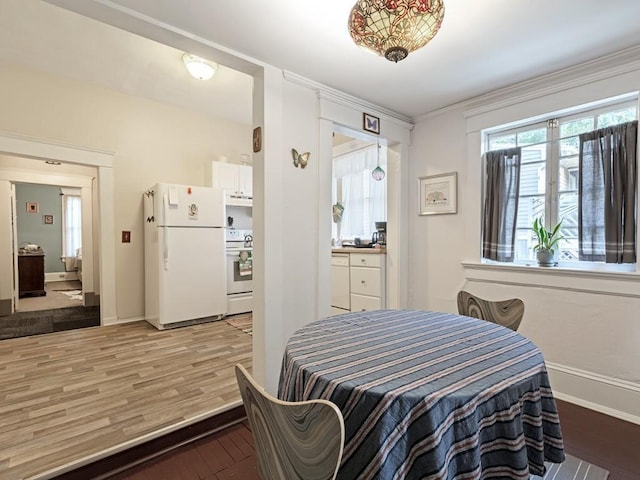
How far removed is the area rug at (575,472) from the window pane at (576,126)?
2.03m

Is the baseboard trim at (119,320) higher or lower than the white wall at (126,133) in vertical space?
lower

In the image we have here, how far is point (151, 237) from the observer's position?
3777mm

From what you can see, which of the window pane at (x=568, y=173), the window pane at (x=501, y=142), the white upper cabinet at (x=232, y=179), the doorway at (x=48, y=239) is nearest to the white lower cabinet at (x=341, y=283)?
the white upper cabinet at (x=232, y=179)

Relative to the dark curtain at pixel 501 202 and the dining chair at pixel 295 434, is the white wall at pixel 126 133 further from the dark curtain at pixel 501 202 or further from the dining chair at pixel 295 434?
the dining chair at pixel 295 434

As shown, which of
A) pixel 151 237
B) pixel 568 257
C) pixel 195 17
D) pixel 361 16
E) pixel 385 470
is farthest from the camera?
pixel 151 237

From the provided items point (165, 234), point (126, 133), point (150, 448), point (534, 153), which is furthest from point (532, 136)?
point (126, 133)

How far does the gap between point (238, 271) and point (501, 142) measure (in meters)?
3.26

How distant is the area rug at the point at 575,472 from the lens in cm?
148

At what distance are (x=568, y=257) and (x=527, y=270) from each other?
0.28 metres

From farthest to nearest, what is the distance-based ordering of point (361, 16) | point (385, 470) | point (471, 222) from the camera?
point (471, 222) → point (361, 16) → point (385, 470)

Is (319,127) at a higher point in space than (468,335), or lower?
higher

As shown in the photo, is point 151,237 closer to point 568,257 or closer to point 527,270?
point 527,270

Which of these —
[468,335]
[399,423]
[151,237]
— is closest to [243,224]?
[151,237]

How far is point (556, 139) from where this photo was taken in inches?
91.5
